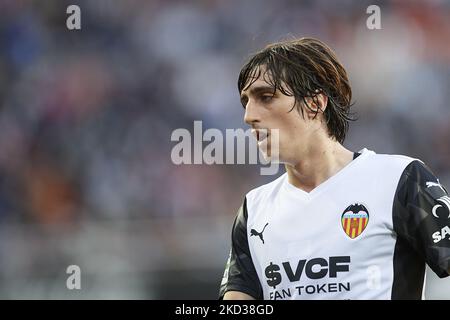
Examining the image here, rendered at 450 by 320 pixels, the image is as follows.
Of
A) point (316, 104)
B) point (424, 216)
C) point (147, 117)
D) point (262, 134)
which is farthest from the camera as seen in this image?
point (147, 117)

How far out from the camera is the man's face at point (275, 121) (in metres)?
2.96

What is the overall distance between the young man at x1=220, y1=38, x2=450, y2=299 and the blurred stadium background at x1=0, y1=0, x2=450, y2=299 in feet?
11.8

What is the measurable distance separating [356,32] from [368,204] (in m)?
5.65

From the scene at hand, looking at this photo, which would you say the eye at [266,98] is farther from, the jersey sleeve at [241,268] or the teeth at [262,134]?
the jersey sleeve at [241,268]

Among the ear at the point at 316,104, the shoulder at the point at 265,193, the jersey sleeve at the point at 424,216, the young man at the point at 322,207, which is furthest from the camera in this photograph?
the shoulder at the point at 265,193

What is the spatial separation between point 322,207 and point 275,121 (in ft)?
1.26

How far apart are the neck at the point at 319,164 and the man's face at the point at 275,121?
0.15 ft

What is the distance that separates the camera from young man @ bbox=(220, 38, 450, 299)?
2.75 meters

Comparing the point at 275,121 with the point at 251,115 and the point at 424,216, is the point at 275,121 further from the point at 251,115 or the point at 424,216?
the point at 424,216

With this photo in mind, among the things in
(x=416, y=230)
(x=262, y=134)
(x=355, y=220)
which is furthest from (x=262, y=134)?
(x=416, y=230)

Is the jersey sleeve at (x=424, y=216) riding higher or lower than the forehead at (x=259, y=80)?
lower

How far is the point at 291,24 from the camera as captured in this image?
823 centimetres

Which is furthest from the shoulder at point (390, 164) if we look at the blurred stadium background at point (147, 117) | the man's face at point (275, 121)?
the blurred stadium background at point (147, 117)

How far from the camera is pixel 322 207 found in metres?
2.99
